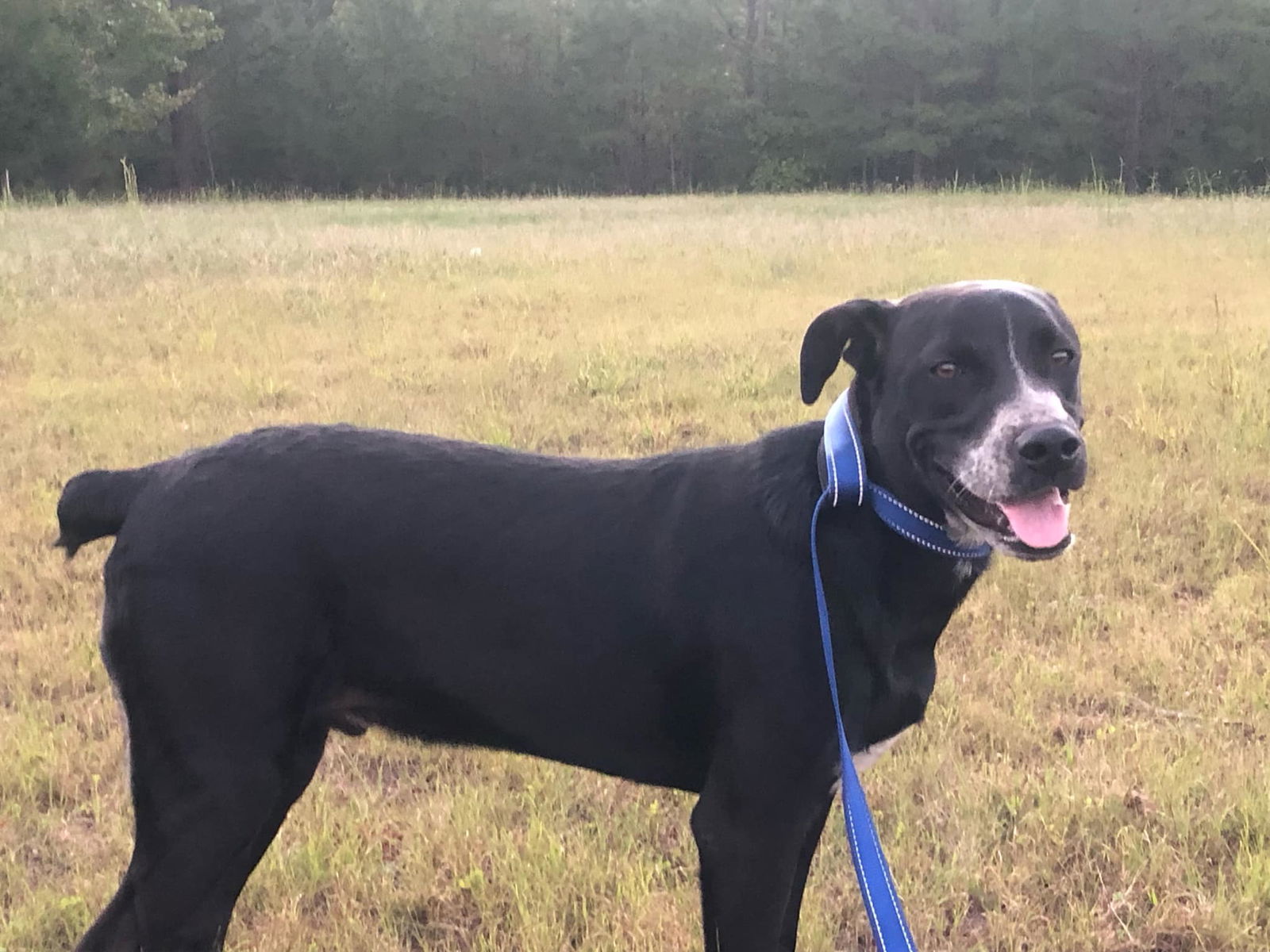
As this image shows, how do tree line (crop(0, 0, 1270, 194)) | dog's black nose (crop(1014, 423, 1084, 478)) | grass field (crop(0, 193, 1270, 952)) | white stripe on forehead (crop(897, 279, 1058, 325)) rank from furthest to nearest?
tree line (crop(0, 0, 1270, 194)) < grass field (crop(0, 193, 1270, 952)) < white stripe on forehead (crop(897, 279, 1058, 325)) < dog's black nose (crop(1014, 423, 1084, 478))

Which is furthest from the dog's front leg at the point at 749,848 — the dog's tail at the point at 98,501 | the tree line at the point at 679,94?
the tree line at the point at 679,94

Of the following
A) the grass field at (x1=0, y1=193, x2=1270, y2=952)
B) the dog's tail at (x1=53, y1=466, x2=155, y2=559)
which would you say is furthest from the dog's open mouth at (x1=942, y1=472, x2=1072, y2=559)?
the dog's tail at (x1=53, y1=466, x2=155, y2=559)

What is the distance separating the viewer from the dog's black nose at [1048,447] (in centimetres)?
206

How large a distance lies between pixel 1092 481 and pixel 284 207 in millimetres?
22266

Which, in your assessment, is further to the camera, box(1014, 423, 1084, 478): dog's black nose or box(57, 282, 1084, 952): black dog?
box(57, 282, 1084, 952): black dog

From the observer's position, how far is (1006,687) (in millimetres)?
3672

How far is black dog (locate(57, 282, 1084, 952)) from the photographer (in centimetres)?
216

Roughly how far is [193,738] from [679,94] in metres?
43.2

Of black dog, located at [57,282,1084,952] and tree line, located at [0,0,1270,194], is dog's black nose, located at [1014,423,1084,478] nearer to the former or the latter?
black dog, located at [57,282,1084,952]

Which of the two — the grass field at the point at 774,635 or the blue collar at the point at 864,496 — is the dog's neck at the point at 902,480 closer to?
the blue collar at the point at 864,496

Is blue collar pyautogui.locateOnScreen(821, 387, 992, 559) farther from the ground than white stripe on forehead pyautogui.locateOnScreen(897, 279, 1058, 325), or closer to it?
closer to it

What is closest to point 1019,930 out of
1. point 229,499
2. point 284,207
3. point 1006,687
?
point 1006,687

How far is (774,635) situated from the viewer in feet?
7.14

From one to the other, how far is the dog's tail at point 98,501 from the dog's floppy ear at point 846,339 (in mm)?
1495
